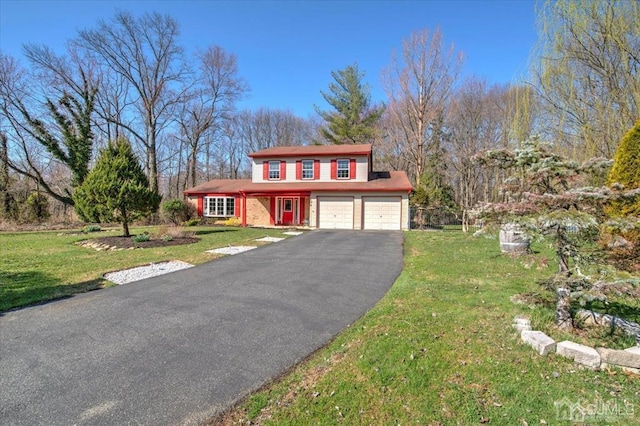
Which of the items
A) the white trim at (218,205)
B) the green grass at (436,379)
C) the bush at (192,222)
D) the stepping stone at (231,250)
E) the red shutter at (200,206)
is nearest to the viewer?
the green grass at (436,379)

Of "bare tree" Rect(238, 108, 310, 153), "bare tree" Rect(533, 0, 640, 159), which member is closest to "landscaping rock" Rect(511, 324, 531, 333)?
"bare tree" Rect(533, 0, 640, 159)

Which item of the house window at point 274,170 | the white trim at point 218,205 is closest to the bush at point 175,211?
the white trim at point 218,205

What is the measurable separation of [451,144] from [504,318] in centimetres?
2492

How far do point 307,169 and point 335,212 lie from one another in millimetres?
3875

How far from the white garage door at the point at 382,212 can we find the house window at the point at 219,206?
9.83 m

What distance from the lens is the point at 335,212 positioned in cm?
1841

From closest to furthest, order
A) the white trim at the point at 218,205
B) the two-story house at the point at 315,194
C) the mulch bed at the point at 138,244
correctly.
→ 1. the mulch bed at the point at 138,244
2. the two-story house at the point at 315,194
3. the white trim at the point at 218,205

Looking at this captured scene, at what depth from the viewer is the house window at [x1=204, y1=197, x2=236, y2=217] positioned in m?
22.0

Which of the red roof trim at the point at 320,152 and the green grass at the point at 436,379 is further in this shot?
the red roof trim at the point at 320,152

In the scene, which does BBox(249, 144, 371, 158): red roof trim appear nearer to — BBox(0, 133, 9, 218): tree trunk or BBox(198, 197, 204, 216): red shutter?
BBox(198, 197, 204, 216): red shutter

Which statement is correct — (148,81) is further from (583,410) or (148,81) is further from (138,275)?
(583,410)

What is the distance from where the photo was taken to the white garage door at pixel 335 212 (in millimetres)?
18156

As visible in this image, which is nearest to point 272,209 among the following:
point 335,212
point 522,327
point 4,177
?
point 335,212

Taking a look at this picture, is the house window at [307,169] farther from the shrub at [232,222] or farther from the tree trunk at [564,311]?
the tree trunk at [564,311]
